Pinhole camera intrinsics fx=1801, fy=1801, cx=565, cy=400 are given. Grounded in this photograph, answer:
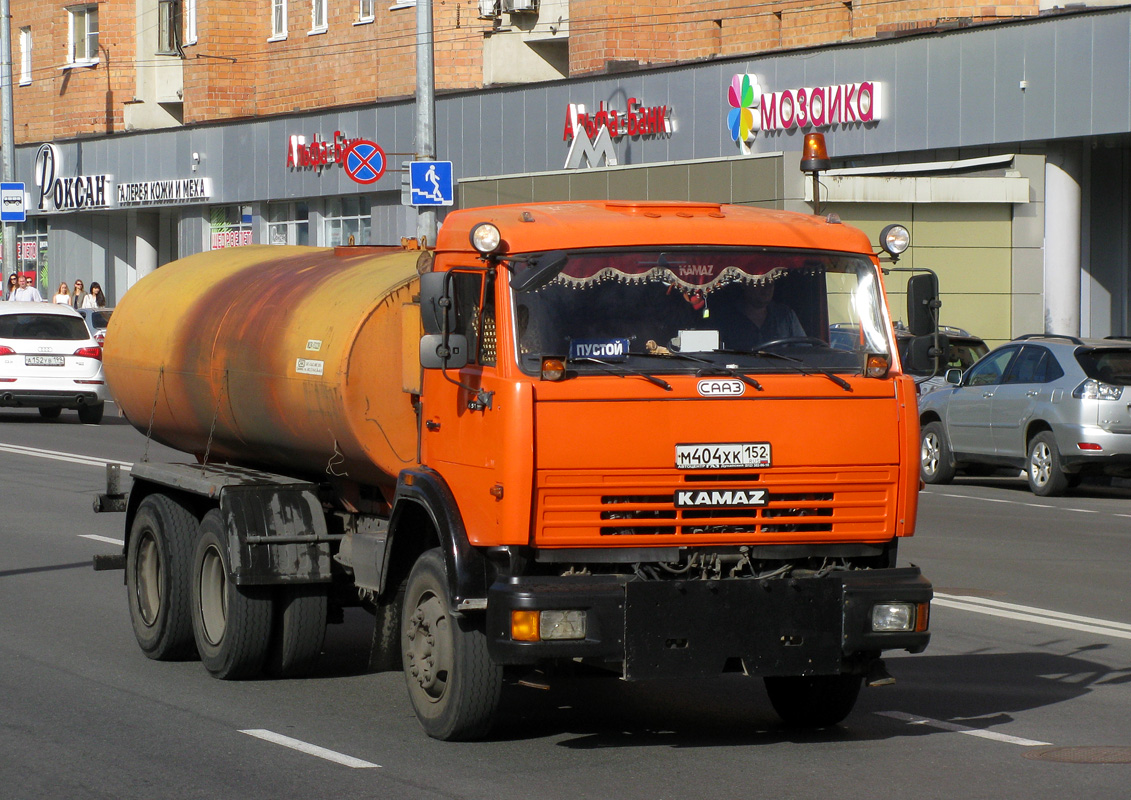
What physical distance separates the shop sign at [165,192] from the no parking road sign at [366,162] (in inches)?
334

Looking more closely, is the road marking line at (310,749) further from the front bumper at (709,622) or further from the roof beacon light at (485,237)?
the roof beacon light at (485,237)

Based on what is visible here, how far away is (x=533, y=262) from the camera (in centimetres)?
691

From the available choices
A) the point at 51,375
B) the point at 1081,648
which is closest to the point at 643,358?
the point at 1081,648

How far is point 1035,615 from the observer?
10727 mm

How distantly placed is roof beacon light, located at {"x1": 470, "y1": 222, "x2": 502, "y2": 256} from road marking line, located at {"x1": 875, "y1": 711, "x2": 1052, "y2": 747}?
284 centimetres

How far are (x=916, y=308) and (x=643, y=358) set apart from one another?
1421 mm

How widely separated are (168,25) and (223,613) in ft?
141

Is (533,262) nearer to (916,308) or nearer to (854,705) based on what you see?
(916,308)

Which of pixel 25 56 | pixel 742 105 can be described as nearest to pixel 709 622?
pixel 742 105

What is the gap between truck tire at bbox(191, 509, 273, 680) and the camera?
845 cm

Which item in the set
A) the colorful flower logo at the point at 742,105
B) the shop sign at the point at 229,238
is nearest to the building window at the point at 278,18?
the shop sign at the point at 229,238

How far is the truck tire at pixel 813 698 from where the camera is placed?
755 cm

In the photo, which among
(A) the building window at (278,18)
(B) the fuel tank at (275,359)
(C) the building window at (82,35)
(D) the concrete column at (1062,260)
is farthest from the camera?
(C) the building window at (82,35)

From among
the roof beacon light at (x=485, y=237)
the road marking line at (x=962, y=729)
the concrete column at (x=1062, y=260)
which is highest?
the concrete column at (x=1062, y=260)
